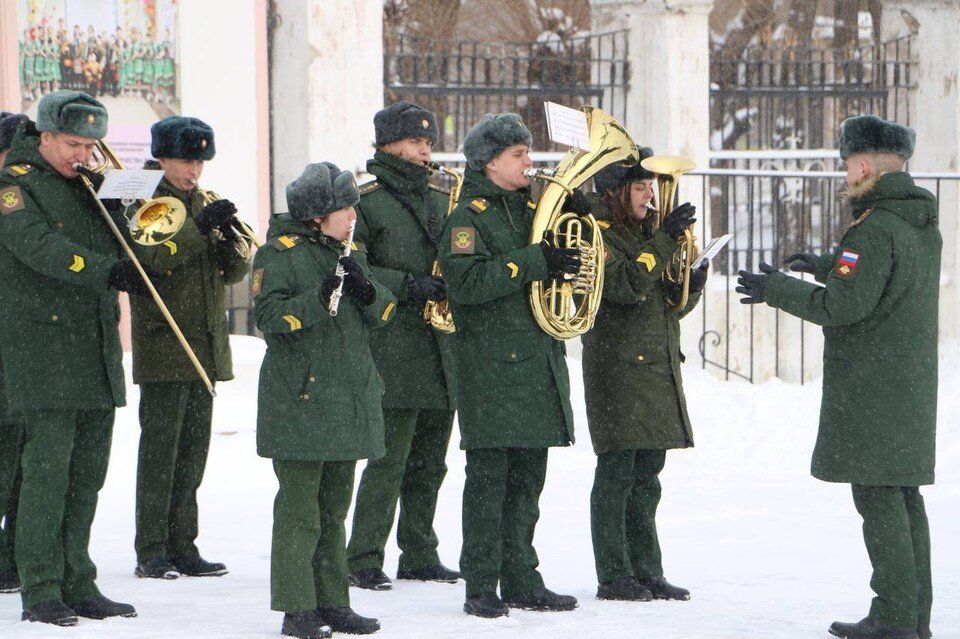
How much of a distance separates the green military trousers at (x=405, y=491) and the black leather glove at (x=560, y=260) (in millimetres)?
1099

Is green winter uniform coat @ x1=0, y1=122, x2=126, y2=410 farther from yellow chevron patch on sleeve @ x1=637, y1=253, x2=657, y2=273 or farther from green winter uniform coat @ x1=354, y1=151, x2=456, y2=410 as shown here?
yellow chevron patch on sleeve @ x1=637, y1=253, x2=657, y2=273

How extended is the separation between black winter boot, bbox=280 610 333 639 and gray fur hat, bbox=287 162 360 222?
4.39ft

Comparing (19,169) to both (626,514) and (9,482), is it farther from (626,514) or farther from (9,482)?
(626,514)

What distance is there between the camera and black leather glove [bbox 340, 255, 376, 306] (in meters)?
5.90

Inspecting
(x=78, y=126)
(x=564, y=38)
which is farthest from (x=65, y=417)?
(x=564, y=38)

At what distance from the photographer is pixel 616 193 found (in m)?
6.84

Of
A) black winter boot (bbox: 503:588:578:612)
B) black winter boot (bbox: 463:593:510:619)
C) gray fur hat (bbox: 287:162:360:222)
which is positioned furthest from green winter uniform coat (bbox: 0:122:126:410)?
black winter boot (bbox: 503:588:578:612)

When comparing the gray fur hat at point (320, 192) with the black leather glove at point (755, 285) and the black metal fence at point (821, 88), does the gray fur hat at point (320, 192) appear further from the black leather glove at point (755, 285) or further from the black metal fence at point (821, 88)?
the black metal fence at point (821, 88)

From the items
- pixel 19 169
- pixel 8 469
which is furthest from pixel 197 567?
pixel 19 169

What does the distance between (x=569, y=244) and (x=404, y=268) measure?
2.93 feet

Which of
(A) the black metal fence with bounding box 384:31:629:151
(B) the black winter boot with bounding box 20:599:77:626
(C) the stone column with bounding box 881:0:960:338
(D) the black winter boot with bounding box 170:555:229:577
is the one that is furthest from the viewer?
(C) the stone column with bounding box 881:0:960:338

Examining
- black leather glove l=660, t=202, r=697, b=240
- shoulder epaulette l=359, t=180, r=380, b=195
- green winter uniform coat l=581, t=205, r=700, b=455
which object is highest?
shoulder epaulette l=359, t=180, r=380, b=195

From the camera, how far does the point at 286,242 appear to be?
6051 mm

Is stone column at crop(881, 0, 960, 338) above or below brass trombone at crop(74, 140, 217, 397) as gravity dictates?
above
